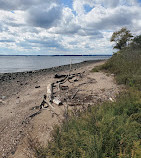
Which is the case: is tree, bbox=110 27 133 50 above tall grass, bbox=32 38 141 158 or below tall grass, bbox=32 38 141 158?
above

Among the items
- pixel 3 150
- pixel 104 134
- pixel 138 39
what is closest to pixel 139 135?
pixel 104 134

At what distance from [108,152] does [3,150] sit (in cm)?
301

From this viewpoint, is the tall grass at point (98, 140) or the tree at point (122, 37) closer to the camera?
the tall grass at point (98, 140)

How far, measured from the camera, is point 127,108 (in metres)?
3.69

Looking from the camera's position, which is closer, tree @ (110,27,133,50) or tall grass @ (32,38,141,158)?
tall grass @ (32,38,141,158)

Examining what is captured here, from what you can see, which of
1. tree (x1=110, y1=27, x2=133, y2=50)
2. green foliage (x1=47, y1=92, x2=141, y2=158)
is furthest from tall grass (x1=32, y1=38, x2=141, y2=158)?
tree (x1=110, y1=27, x2=133, y2=50)

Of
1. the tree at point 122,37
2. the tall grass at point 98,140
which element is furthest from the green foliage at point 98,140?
the tree at point 122,37

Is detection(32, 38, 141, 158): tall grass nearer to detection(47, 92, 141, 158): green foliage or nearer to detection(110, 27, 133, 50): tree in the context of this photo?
detection(47, 92, 141, 158): green foliage

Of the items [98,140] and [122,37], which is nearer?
[98,140]

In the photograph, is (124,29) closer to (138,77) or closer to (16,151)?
(138,77)

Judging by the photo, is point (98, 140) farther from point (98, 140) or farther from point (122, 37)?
point (122, 37)

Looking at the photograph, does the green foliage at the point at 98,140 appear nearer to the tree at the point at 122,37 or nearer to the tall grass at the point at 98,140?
the tall grass at the point at 98,140

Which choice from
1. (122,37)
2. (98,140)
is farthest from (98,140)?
(122,37)

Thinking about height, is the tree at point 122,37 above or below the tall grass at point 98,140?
above
